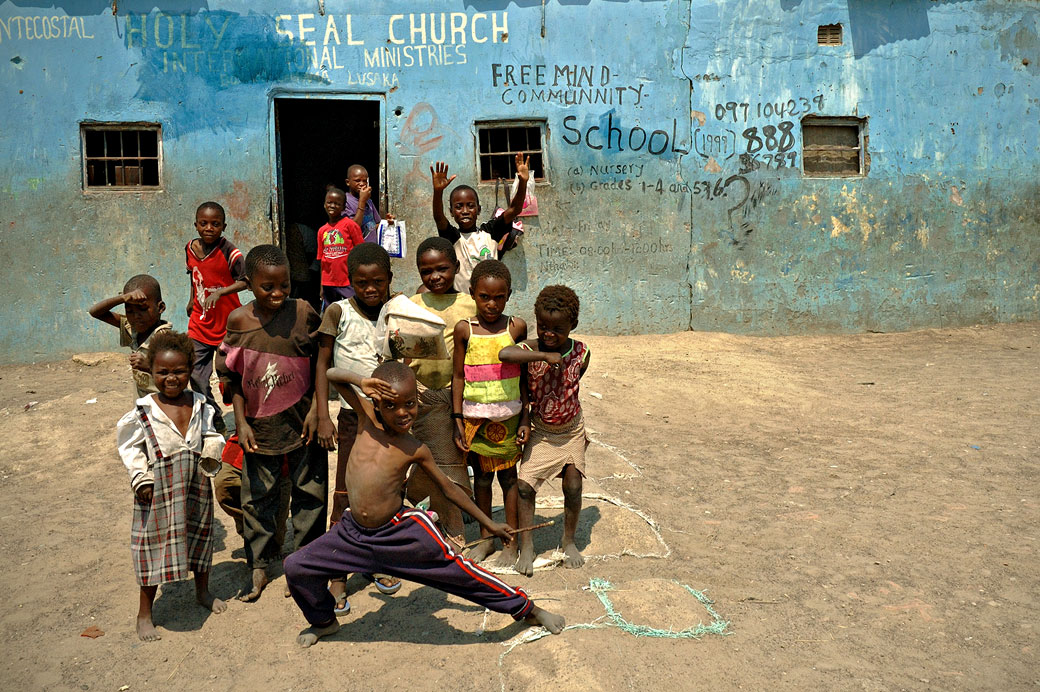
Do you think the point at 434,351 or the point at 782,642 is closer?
the point at 782,642

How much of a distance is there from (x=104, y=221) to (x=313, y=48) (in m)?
2.48

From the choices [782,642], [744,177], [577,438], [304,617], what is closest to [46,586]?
[304,617]

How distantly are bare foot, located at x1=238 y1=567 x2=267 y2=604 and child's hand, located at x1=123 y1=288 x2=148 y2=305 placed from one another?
1328 mm

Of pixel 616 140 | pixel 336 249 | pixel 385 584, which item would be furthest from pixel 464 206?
pixel 616 140

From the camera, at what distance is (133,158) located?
26.8ft

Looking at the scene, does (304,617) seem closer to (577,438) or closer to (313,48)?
(577,438)

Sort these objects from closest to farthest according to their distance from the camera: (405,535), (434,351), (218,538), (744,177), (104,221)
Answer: (405,535) → (434,351) → (218,538) → (104,221) → (744,177)

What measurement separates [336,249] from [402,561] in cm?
388

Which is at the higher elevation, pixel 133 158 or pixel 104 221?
pixel 133 158

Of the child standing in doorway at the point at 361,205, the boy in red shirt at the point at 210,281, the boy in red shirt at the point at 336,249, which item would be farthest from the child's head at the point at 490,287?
the child standing in doorway at the point at 361,205

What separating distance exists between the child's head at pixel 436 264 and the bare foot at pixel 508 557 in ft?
4.00

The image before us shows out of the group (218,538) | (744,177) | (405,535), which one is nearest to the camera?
(405,535)

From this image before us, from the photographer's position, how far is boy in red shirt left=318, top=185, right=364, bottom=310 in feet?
21.8

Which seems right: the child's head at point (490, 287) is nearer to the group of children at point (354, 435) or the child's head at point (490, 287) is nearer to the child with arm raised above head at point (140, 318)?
the group of children at point (354, 435)
